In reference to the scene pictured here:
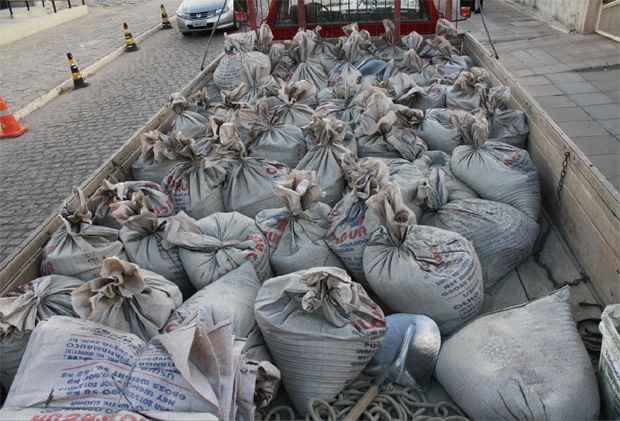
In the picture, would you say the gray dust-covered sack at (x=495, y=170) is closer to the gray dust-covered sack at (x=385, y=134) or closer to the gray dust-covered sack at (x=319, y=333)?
the gray dust-covered sack at (x=385, y=134)

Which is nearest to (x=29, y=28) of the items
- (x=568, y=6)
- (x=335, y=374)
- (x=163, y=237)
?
(x=568, y=6)

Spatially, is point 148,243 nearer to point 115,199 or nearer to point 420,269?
point 115,199

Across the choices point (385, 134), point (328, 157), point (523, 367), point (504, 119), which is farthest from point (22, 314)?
point (504, 119)

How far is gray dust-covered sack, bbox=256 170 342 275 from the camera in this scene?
254 centimetres

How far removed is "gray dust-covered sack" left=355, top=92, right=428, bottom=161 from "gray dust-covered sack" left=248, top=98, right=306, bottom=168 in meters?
0.42

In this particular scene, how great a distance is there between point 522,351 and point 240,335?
1105mm

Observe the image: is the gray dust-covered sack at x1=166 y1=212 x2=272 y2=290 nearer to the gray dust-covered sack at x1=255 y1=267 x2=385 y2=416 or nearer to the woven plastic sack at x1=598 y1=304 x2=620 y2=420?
the gray dust-covered sack at x1=255 y1=267 x2=385 y2=416

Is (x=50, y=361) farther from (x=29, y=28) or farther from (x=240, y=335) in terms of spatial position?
(x=29, y=28)

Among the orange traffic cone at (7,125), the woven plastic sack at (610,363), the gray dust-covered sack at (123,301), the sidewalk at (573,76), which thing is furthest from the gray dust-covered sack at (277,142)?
the orange traffic cone at (7,125)

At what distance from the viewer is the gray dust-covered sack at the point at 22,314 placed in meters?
1.99

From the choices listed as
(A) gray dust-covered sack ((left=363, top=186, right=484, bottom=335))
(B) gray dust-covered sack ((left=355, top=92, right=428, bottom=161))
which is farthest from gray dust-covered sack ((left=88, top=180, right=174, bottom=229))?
(B) gray dust-covered sack ((left=355, top=92, right=428, bottom=161))

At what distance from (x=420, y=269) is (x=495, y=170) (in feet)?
3.45

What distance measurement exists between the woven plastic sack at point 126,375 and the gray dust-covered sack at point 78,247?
59cm

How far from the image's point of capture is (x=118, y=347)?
5.89ft
